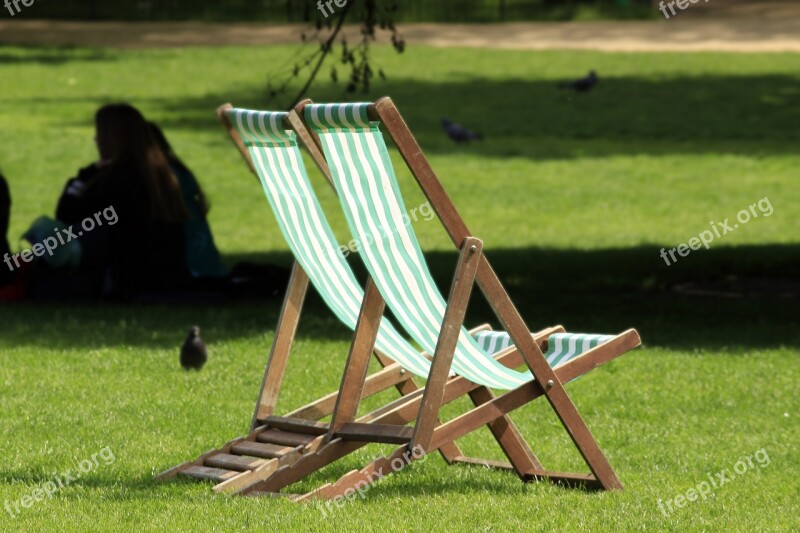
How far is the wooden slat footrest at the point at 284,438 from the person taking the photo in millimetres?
5348

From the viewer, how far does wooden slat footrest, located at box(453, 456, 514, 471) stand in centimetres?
573

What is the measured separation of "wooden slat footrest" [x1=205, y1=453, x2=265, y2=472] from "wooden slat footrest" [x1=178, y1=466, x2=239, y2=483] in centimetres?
2

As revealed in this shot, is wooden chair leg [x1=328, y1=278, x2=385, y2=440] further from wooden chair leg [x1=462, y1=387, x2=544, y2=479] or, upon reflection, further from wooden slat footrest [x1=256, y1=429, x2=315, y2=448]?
wooden chair leg [x1=462, y1=387, x2=544, y2=479]

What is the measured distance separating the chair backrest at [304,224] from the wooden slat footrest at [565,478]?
571mm

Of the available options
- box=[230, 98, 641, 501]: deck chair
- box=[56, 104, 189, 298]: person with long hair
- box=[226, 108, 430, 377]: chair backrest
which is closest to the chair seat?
box=[230, 98, 641, 501]: deck chair

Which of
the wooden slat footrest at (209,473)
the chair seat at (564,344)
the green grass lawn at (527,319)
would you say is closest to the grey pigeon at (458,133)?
the green grass lawn at (527,319)

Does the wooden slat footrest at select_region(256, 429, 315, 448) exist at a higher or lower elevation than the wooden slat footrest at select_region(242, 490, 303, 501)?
lower

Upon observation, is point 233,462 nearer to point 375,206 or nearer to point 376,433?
point 376,433

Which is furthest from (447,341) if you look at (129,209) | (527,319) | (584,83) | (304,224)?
(584,83)

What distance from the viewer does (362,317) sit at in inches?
205

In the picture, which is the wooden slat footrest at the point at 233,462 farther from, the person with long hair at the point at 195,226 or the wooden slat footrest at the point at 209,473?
the person with long hair at the point at 195,226

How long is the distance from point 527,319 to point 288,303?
442 centimetres

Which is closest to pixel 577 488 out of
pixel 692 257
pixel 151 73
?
pixel 692 257

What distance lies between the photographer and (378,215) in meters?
4.97
